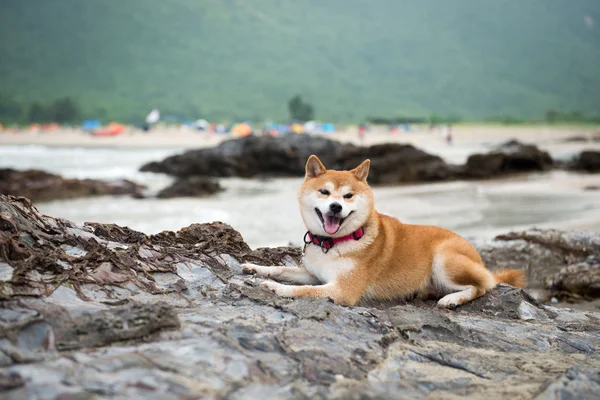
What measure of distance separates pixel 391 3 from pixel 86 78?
79.2 metres

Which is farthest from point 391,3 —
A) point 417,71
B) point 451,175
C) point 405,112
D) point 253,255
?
point 253,255

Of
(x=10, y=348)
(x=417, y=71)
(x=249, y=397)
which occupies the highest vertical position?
(x=417, y=71)

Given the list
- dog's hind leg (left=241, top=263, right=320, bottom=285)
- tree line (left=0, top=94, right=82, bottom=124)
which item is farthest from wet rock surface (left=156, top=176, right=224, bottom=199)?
tree line (left=0, top=94, right=82, bottom=124)

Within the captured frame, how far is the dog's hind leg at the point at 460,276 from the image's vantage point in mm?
5094

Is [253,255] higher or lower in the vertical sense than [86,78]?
lower

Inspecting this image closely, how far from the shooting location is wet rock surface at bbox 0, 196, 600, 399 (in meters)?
2.78

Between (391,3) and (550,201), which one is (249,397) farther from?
(391,3)

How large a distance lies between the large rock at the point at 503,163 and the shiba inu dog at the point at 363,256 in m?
17.8

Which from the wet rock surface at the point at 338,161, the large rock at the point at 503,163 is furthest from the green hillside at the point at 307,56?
the large rock at the point at 503,163

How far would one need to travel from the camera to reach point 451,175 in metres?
22.2

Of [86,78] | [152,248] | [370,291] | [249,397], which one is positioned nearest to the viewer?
[249,397]

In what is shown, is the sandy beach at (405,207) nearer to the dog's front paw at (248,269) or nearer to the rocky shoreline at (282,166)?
the rocky shoreline at (282,166)

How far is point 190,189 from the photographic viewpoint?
762 inches

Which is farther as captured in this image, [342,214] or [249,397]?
[342,214]
